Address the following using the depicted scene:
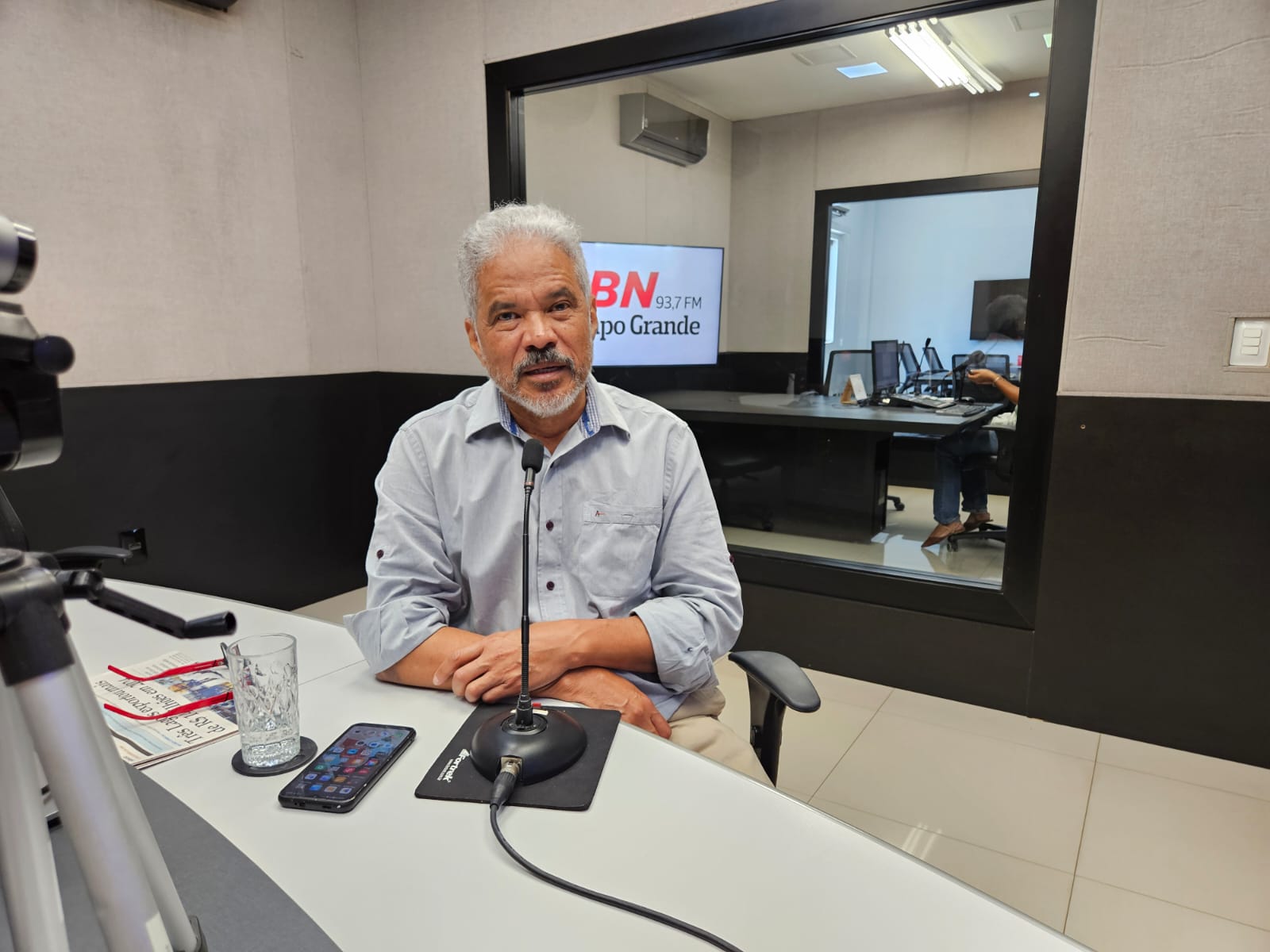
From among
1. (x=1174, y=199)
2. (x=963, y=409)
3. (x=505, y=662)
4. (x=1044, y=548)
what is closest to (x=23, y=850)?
(x=505, y=662)

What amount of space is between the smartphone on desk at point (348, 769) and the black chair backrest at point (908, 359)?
146 inches

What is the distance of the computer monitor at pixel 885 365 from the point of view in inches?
165

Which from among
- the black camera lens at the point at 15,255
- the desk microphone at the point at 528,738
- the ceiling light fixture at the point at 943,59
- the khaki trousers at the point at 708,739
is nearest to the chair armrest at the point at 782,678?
the khaki trousers at the point at 708,739

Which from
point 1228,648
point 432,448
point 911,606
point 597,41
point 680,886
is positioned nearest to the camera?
point 680,886

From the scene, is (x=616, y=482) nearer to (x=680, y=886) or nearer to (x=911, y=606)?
(x=680, y=886)

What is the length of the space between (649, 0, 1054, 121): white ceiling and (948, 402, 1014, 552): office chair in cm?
130

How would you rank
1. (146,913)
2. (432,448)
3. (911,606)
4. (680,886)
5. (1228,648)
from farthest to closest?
1. (911,606)
2. (1228,648)
3. (432,448)
4. (680,886)
5. (146,913)

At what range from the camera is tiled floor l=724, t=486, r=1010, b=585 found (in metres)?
2.91

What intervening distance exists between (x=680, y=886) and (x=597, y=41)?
308 centimetres

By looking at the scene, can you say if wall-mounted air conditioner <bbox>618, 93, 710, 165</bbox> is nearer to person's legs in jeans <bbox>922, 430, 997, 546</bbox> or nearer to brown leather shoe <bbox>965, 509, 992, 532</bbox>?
person's legs in jeans <bbox>922, 430, 997, 546</bbox>

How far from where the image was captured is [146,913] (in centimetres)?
39

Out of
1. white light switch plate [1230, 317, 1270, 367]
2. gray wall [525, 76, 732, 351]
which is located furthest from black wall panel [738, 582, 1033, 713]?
gray wall [525, 76, 732, 351]

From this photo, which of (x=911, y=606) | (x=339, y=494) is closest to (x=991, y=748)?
(x=911, y=606)

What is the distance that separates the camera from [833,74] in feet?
14.9
